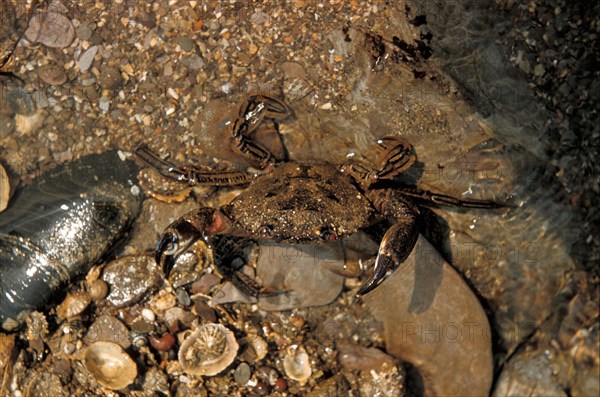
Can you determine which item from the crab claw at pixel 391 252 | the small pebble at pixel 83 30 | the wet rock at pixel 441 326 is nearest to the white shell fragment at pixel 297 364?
the wet rock at pixel 441 326

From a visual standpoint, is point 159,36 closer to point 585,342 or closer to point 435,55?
point 435,55

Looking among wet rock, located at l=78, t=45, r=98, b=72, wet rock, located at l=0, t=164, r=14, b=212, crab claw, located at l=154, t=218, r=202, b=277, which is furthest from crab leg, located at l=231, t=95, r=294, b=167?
wet rock, located at l=0, t=164, r=14, b=212

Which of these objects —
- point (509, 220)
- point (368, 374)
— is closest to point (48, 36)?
point (368, 374)

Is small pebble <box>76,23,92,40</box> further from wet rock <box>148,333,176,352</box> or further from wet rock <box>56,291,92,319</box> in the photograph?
wet rock <box>148,333,176,352</box>

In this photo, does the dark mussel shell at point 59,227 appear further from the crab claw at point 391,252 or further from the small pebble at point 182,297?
the crab claw at point 391,252

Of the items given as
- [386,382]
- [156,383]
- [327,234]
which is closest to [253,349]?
[156,383]

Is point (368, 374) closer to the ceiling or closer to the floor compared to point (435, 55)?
closer to the floor

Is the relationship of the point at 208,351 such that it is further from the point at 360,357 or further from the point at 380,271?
the point at 380,271
